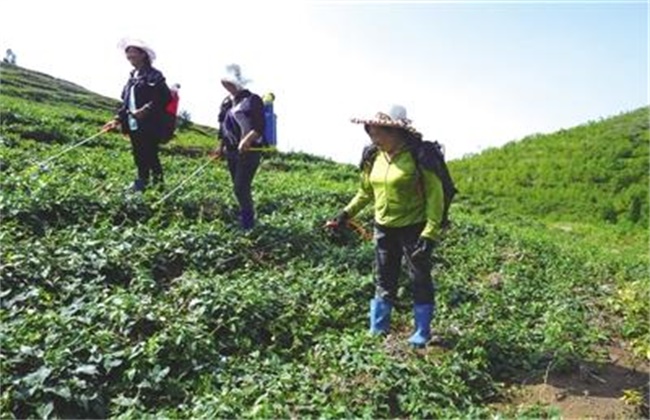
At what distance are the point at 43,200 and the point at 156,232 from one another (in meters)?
1.39

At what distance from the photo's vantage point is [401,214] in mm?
7102

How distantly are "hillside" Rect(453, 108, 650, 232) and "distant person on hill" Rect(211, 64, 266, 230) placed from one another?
13690 millimetres

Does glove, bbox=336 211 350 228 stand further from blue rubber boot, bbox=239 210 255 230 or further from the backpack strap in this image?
blue rubber boot, bbox=239 210 255 230

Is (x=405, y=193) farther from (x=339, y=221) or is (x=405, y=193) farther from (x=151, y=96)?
(x=151, y=96)

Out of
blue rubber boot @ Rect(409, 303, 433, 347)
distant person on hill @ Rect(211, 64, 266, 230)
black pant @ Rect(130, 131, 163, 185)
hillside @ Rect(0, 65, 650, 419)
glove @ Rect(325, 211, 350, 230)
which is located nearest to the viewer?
hillside @ Rect(0, 65, 650, 419)

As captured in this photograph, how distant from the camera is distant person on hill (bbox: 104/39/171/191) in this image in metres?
9.75

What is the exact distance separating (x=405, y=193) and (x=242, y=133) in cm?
302

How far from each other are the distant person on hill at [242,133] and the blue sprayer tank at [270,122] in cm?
16

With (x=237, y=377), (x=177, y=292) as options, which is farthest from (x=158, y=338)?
(x=177, y=292)

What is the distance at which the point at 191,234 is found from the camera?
29.3ft

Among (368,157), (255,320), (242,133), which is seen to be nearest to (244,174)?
(242,133)

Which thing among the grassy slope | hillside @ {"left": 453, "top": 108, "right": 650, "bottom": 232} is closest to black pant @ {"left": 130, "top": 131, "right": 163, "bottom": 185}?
the grassy slope

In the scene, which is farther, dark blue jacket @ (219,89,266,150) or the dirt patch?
dark blue jacket @ (219,89,266,150)

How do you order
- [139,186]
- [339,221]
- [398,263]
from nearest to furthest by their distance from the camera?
[398,263] → [339,221] → [139,186]
